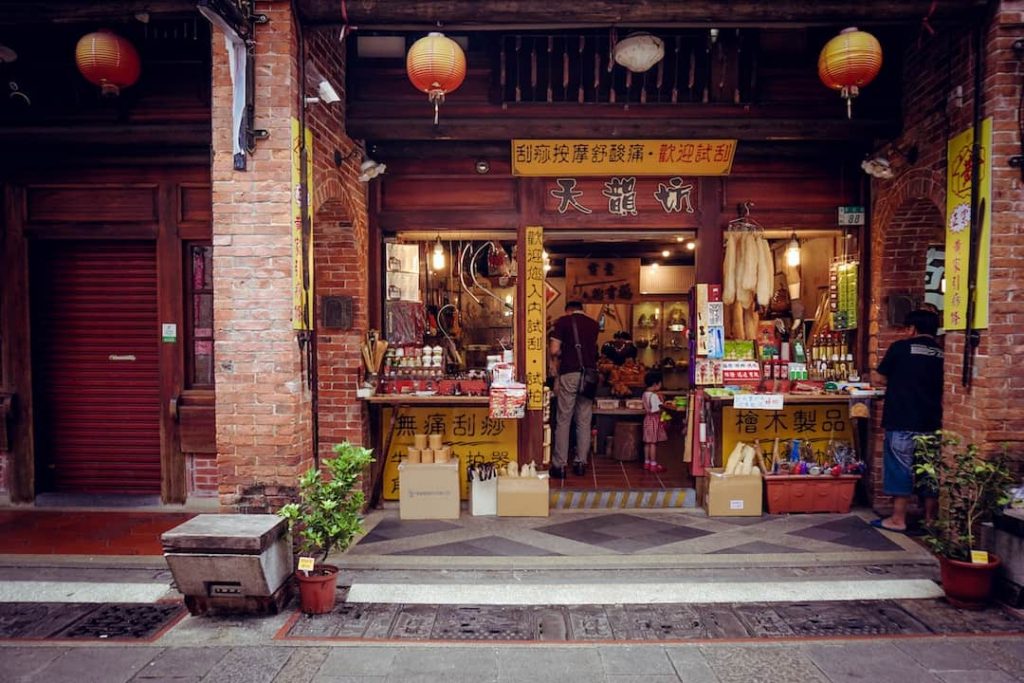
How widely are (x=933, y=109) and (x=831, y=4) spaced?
167 cm

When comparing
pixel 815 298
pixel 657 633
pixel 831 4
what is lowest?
pixel 657 633

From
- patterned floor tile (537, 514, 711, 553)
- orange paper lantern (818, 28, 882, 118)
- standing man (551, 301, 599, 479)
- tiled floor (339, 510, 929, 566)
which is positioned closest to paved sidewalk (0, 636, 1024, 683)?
tiled floor (339, 510, 929, 566)

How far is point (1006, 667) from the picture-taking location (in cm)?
404

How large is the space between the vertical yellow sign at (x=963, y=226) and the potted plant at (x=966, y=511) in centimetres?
118

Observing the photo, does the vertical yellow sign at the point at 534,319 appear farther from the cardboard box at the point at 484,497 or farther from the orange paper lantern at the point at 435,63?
the orange paper lantern at the point at 435,63

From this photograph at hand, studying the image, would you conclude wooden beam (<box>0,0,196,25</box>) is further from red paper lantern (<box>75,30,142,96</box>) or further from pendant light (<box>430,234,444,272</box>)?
pendant light (<box>430,234,444,272</box>)

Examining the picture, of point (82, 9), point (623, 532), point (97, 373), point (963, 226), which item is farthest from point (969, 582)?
point (97, 373)

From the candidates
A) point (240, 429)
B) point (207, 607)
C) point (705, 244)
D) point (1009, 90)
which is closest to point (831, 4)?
point (1009, 90)

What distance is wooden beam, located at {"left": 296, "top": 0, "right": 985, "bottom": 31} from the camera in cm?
545

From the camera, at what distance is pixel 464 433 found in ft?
24.4

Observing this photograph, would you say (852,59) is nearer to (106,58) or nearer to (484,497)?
(484,497)

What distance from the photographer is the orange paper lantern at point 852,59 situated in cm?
545

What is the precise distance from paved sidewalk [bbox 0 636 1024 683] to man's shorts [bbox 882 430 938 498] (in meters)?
2.08

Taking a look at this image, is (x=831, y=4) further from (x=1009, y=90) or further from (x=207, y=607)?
(x=207, y=607)
